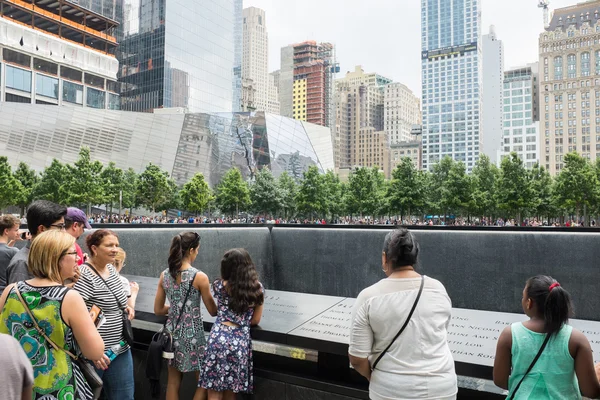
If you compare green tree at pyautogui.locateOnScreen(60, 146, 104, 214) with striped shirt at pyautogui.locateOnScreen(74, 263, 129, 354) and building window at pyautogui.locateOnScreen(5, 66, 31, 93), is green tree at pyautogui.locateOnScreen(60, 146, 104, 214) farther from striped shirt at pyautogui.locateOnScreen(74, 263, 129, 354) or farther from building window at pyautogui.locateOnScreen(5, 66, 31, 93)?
striped shirt at pyautogui.locateOnScreen(74, 263, 129, 354)

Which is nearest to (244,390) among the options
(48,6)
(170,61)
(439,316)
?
(439,316)

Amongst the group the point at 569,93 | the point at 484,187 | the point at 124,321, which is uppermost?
the point at 569,93

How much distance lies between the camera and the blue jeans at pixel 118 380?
128 inches

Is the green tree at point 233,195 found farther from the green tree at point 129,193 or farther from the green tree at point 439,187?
the green tree at point 439,187

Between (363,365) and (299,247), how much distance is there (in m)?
6.28

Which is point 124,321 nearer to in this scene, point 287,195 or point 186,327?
point 186,327

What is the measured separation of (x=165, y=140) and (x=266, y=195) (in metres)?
15.6

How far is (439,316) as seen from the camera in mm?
2424

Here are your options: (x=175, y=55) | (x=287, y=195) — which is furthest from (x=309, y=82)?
(x=287, y=195)

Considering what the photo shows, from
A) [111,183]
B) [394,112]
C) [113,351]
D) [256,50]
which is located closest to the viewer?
[113,351]

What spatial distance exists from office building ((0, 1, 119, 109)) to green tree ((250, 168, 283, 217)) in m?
31.7

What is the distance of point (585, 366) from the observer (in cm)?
223

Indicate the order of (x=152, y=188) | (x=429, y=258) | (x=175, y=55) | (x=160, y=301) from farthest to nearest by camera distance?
(x=175, y=55) → (x=152, y=188) → (x=429, y=258) → (x=160, y=301)

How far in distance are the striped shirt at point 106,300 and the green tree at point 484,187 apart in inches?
1724
